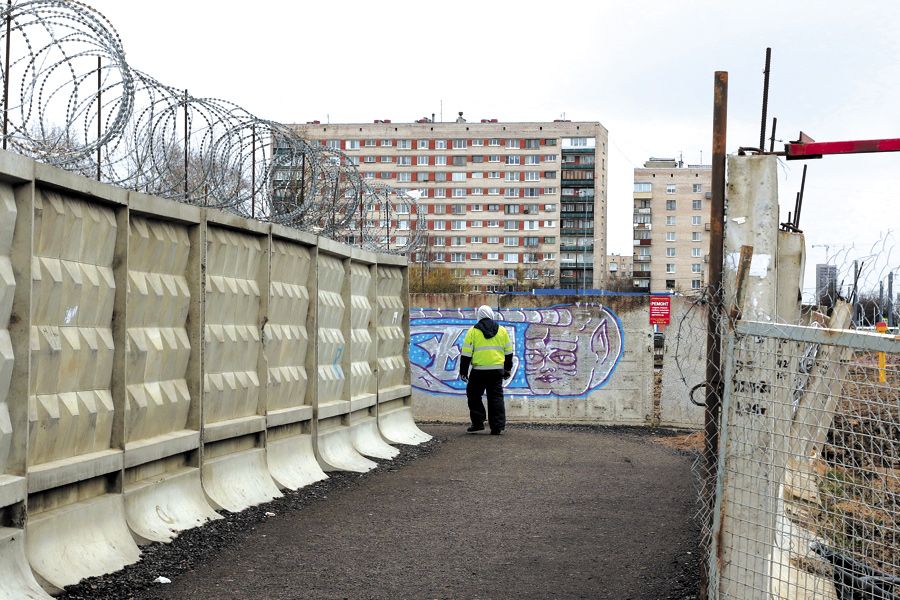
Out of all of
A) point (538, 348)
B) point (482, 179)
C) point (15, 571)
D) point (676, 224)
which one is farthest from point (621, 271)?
point (15, 571)

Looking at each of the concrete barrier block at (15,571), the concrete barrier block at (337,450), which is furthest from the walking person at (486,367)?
the concrete barrier block at (15,571)

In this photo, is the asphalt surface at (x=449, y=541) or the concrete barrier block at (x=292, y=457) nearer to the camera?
the asphalt surface at (x=449, y=541)

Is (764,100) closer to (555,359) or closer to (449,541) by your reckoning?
(449,541)

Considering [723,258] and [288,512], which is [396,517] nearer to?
[288,512]

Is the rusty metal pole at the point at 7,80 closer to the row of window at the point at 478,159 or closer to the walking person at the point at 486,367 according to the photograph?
the walking person at the point at 486,367

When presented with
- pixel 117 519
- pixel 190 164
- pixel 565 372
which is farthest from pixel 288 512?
pixel 565 372

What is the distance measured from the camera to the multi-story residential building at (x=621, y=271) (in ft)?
445

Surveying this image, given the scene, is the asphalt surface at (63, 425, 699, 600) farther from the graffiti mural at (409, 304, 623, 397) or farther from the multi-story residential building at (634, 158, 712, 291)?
the multi-story residential building at (634, 158, 712, 291)

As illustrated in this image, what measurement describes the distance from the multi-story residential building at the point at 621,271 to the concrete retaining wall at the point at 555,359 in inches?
4278

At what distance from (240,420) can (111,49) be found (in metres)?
3.97

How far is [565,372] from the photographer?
70.3 feet

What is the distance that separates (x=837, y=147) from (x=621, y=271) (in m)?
150

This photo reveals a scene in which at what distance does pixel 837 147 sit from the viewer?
6.52 metres

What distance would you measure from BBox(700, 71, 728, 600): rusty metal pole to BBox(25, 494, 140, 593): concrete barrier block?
145 inches
